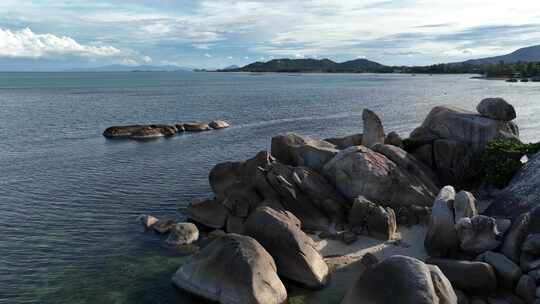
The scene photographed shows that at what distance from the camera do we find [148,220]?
3284cm

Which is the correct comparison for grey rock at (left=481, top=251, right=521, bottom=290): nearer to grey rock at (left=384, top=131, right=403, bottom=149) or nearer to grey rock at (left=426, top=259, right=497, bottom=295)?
grey rock at (left=426, top=259, right=497, bottom=295)

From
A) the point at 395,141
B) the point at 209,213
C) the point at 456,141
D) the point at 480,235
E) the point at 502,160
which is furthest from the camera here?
the point at 395,141

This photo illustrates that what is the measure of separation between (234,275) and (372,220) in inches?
445

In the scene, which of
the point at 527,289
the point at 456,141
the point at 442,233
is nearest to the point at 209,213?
the point at 442,233

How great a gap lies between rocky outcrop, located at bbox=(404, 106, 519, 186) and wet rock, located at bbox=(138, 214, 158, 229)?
21695mm

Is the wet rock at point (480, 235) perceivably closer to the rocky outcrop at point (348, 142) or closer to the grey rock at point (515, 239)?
the grey rock at point (515, 239)

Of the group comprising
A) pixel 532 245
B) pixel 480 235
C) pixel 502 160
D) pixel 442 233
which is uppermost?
pixel 502 160

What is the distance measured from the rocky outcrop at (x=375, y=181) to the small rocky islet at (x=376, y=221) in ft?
0.27

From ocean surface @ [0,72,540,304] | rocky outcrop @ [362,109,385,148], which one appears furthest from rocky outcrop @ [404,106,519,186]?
ocean surface @ [0,72,540,304]

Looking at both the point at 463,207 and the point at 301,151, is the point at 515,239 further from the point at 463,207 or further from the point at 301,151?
the point at 301,151

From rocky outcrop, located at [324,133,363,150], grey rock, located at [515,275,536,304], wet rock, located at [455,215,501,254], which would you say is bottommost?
grey rock, located at [515,275,536,304]

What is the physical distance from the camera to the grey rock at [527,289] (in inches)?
825

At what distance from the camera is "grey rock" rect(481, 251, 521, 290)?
869 inches

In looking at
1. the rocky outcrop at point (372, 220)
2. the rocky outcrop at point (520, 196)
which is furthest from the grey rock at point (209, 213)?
the rocky outcrop at point (520, 196)
